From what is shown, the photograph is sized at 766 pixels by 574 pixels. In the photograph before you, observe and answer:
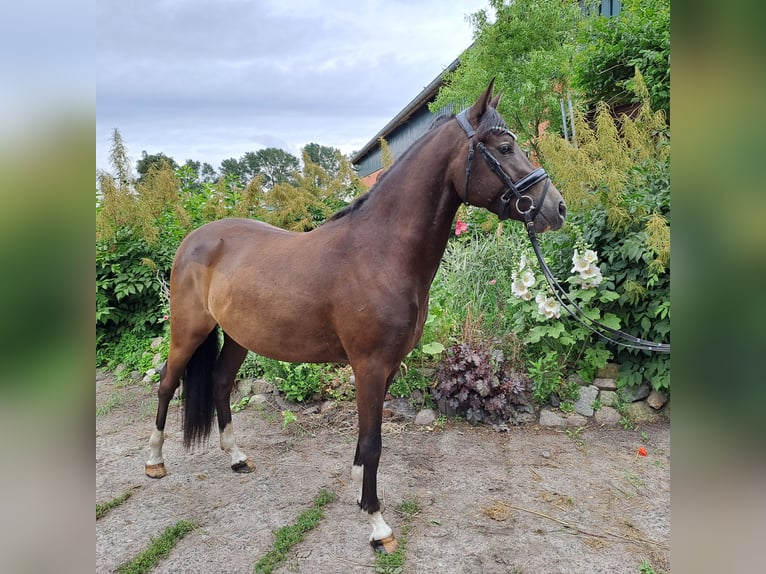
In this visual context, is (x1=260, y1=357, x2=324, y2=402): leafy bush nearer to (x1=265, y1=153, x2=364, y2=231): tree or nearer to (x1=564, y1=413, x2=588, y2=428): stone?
(x1=564, y1=413, x2=588, y2=428): stone

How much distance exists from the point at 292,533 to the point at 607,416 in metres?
2.89

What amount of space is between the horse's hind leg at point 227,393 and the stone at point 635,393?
3301 millimetres

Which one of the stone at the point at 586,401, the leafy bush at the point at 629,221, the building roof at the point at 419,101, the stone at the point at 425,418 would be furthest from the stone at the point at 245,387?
the building roof at the point at 419,101

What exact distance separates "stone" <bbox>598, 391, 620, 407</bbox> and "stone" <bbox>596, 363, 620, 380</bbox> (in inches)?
6.6

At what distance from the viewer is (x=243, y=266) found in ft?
8.54

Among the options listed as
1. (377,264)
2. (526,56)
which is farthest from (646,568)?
(526,56)

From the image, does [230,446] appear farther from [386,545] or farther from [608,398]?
[608,398]

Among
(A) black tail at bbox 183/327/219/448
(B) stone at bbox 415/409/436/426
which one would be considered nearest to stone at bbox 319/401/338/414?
(B) stone at bbox 415/409/436/426

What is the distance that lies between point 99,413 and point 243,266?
326 cm

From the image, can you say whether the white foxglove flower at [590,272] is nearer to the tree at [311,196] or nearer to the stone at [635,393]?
the stone at [635,393]

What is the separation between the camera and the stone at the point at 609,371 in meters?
3.97
